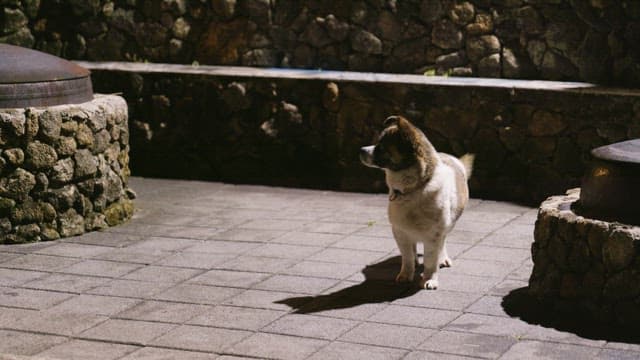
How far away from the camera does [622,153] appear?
6.71 m

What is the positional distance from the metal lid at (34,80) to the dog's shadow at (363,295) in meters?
3.19

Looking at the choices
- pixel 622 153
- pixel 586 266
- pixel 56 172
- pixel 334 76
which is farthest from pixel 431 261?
pixel 334 76

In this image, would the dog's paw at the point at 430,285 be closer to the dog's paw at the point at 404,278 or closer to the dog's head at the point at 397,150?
the dog's paw at the point at 404,278

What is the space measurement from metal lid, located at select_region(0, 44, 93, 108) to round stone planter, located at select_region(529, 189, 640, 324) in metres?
4.46

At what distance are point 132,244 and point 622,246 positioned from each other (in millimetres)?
4293

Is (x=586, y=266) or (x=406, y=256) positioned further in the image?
(x=406, y=256)

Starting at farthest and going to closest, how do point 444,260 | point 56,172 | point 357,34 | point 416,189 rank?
point 357,34 → point 56,172 → point 444,260 → point 416,189

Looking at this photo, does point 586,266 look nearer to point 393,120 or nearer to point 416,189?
point 416,189

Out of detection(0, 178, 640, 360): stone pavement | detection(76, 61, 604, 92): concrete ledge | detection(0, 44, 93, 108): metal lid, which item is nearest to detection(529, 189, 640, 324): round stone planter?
detection(0, 178, 640, 360): stone pavement

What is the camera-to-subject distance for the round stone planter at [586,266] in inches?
251

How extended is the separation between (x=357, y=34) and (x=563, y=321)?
601 centimetres

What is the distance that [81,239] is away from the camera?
9047mm

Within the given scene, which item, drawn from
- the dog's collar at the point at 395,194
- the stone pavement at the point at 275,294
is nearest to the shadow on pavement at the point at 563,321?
the stone pavement at the point at 275,294

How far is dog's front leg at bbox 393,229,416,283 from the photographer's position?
24.4 ft
